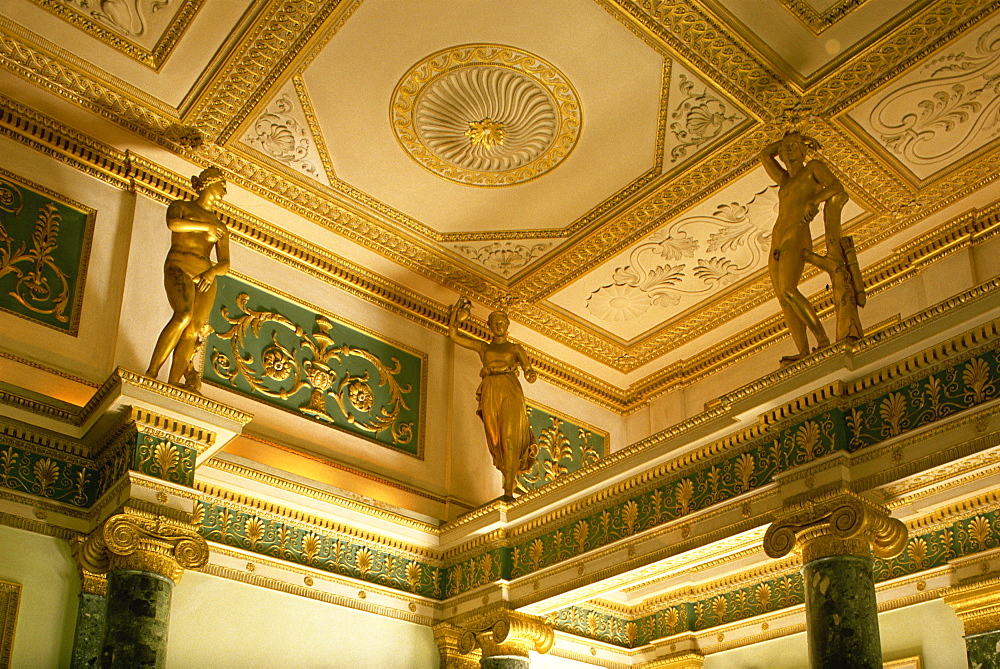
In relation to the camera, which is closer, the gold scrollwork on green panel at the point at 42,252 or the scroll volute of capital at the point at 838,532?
the scroll volute of capital at the point at 838,532

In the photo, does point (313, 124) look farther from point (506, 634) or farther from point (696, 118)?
point (506, 634)

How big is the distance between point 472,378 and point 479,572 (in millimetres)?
2224

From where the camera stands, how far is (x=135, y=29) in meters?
8.48

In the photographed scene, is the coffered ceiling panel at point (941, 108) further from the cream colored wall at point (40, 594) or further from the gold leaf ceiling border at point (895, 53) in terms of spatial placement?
the cream colored wall at point (40, 594)

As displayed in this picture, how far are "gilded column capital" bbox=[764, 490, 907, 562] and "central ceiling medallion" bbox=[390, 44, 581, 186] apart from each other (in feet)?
12.5

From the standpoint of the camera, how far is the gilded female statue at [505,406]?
10.1m

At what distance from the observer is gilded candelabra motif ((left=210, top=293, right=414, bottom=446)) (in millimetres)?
9617

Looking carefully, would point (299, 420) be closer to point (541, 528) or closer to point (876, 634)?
point (541, 528)

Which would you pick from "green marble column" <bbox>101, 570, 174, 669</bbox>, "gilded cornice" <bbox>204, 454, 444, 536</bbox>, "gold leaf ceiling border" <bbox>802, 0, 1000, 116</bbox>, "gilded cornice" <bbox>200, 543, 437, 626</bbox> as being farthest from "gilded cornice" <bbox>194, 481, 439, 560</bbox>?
"gold leaf ceiling border" <bbox>802, 0, 1000, 116</bbox>

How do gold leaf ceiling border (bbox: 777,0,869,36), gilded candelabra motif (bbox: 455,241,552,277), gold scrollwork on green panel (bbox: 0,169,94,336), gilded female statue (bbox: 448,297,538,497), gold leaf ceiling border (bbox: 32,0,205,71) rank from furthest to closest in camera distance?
gilded candelabra motif (bbox: 455,241,552,277) → gilded female statue (bbox: 448,297,538,497) → gold scrollwork on green panel (bbox: 0,169,94,336) → gold leaf ceiling border (bbox: 32,0,205,71) → gold leaf ceiling border (bbox: 777,0,869,36)

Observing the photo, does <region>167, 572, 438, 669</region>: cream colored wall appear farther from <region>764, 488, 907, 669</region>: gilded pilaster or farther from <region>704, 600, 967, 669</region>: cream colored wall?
<region>764, 488, 907, 669</region>: gilded pilaster

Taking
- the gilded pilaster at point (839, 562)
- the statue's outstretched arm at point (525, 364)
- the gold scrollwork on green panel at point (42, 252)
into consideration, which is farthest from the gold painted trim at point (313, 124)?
the gilded pilaster at point (839, 562)

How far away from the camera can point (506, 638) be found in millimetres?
9172

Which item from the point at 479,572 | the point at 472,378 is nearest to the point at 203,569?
the point at 479,572
